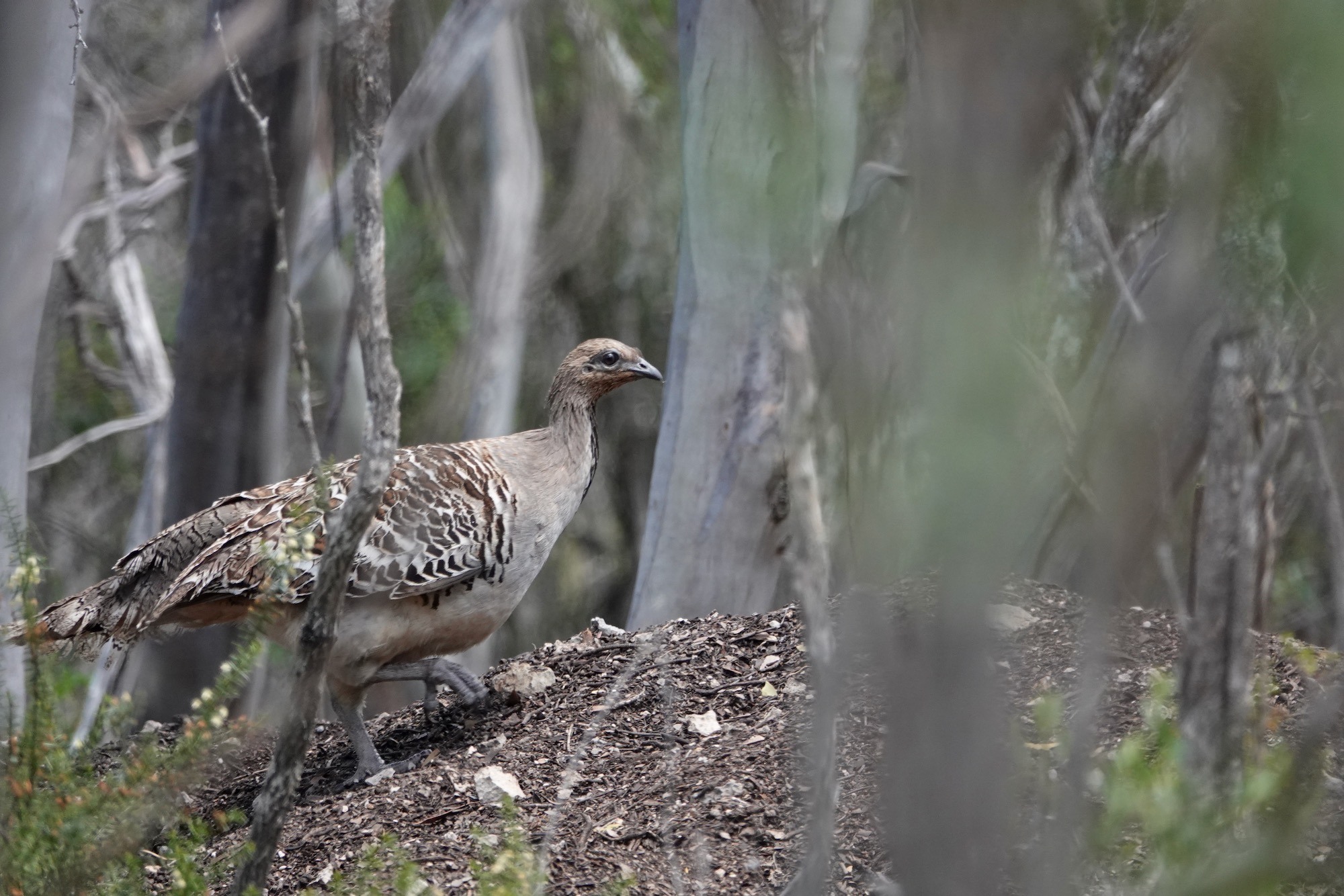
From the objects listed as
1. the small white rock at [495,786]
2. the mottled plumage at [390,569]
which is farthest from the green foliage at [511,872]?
the mottled plumage at [390,569]

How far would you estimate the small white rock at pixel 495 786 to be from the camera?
4.84 m

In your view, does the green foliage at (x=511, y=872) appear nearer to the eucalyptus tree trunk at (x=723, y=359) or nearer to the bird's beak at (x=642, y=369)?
the bird's beak at (x=642, y=369)

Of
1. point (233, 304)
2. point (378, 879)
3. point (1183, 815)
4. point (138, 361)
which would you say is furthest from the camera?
point (138, 361)

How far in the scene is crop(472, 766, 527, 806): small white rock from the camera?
484cm

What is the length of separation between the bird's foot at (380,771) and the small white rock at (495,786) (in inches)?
21.2

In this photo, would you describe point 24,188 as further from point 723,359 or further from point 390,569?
point 723,359

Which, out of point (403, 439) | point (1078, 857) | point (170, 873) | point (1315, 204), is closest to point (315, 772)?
point (170, 873)

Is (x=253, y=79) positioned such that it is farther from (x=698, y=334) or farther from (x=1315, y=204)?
(x=1315, y=204)

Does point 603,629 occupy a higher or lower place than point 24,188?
lower

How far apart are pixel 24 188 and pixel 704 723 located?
3717 mm

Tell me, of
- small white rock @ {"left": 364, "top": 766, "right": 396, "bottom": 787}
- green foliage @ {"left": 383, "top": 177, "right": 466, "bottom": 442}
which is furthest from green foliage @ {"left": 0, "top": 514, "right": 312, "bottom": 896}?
green foliage @ {"left": 383, "top": 177, "right": 466, "bottom": 442}

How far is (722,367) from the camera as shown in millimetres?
7676

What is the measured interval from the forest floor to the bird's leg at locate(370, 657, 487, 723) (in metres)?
0.09

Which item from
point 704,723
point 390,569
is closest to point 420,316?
point 390,569
